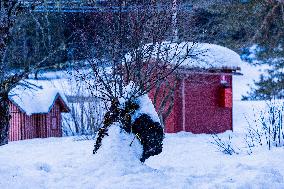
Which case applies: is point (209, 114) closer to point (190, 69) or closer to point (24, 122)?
point (190, 69)

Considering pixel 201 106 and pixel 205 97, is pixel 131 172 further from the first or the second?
pixel 205 97

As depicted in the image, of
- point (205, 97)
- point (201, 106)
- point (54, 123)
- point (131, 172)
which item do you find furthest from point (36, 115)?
point (131, 172)

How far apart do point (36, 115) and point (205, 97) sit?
8.53 m

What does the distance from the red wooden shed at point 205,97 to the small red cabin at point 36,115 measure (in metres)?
6.60

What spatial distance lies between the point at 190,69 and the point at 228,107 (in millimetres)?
2867

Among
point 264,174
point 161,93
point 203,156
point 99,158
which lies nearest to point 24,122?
point 161,93

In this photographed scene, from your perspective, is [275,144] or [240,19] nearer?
[275,144]

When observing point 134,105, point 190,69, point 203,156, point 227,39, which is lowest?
point 203,156

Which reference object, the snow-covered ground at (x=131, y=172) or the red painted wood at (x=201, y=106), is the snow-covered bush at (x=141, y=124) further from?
the red painted wood at (x=201, y=106)

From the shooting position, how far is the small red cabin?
22.4 m

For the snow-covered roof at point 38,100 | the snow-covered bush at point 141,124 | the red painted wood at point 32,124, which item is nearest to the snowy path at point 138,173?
the snow-covered bush at point 141,124

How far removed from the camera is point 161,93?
17812 millimetres

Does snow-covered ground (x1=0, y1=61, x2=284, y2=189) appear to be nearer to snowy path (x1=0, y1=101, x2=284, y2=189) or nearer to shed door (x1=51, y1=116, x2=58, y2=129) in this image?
snowy path (x1=0, y1=101, x2=284, y2=189)

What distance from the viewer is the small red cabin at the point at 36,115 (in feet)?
73.6
